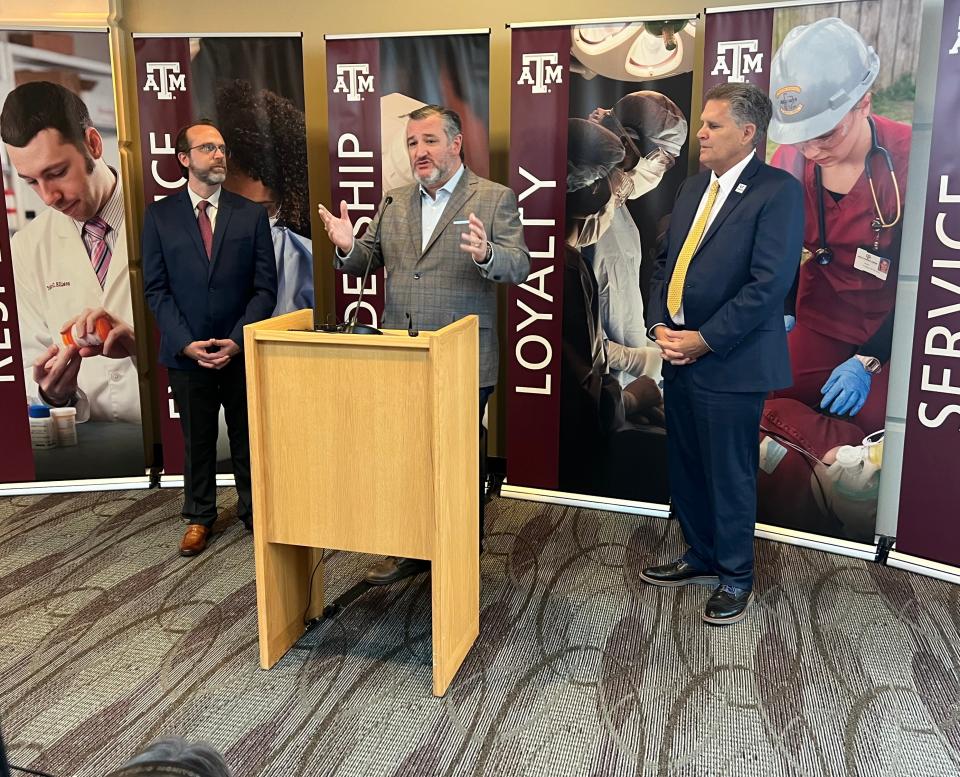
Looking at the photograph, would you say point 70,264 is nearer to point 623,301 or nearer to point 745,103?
point 623,301

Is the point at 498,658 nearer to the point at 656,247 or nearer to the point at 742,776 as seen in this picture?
the point at 742,776

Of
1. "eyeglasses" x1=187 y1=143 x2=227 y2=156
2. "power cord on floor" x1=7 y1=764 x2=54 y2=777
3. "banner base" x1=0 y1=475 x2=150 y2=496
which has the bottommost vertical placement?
"power cord on floor" x1=7 y1=764 x2=54 y2=777

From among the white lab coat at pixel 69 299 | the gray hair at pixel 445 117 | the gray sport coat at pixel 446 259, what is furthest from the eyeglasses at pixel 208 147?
the gray hair at pixel 445 117

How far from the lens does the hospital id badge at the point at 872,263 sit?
11.1 feet

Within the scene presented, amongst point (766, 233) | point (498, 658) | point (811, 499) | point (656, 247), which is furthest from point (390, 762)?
point (656, 247)

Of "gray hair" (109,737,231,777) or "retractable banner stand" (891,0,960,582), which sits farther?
"retractable banner stand" (891,0,960,582)

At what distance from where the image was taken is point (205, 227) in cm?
368

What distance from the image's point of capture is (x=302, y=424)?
8.30 ft

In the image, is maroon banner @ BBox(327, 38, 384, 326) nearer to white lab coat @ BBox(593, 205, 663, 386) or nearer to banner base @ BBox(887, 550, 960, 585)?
white lab coat @ BBox(593, 205, 663, 386)

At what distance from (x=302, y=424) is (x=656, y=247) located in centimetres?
205

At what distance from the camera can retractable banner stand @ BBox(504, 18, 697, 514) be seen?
12.4 feet

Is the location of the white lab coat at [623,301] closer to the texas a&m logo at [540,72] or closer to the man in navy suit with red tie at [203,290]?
the texas a&m logo at [540,72]

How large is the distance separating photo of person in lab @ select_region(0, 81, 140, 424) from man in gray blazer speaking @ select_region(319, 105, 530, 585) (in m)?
1.74

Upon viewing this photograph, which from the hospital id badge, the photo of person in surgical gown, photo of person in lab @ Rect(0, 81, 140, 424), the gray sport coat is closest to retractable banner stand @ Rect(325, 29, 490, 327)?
the photo of person in surgical gown
